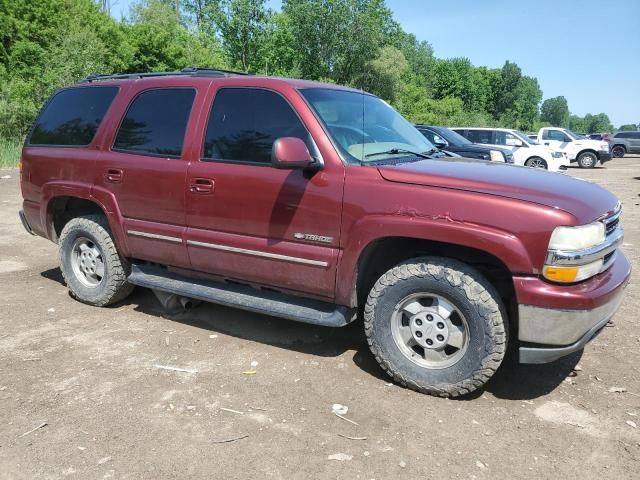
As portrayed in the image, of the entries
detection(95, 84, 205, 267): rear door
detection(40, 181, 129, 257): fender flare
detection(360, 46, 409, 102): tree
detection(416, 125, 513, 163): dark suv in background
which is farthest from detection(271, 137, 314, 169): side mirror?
detection(360, 46, 409, 102): tree

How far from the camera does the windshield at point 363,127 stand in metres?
3.83

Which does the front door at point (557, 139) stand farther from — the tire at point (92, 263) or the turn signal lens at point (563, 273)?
the turn signal lens at point (563, 273)

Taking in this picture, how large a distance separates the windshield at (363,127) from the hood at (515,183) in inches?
11.3

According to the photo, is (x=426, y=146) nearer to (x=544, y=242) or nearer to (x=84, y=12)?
(x=544, y=242)

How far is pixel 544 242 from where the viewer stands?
3033mm

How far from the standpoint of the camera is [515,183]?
11.0 feet

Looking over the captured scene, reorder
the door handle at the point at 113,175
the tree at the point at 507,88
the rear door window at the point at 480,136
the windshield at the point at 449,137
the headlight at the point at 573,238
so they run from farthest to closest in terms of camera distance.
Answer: the tree at the point at 507,88, the rear door window at the point at 480,136, the windshield at the point at 449,137, the door handle at the point at 113,175, the headlight at the point at 573,238

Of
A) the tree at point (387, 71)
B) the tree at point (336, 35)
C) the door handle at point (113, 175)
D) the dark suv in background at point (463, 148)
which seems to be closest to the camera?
the door handle at point (113, 175)

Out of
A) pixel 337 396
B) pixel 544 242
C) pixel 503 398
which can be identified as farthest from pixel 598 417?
pixel 337 396

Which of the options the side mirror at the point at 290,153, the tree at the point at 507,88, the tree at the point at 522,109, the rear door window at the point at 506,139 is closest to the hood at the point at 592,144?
the rear door window at the point at 506,139

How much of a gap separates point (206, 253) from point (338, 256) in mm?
1164

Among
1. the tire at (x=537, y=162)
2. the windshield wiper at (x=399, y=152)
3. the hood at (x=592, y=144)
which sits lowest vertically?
the tire at (x=537, y=162)

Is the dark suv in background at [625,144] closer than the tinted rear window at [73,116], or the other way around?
the tinted rear window at [73,116]

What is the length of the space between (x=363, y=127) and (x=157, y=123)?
1.71 m
